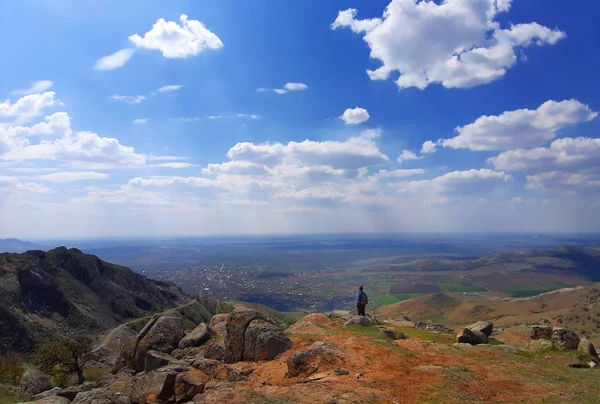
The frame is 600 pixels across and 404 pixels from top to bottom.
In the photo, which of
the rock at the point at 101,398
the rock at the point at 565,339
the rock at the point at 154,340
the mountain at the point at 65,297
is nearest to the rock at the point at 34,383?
the rock at the point at 154,340

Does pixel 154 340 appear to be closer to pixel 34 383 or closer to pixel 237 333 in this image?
pixel 34 383

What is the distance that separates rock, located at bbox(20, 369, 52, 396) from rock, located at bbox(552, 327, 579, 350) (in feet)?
104

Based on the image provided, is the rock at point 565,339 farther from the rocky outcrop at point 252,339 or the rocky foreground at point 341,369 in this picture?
the rocky outcrop at point 252,339

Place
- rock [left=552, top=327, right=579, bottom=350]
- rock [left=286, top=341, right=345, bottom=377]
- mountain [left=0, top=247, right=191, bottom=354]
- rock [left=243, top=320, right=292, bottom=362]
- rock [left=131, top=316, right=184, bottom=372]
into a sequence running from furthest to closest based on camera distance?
mountain [left=0, top=247, right=191, bottom=354] → rock [left=131, top=316, right=184, bottom=372] → rock [left=552, top=327, right=579, bottom=350] → rock [left=243, top=320, right=292, bottom=362] → rock [left=286, top=341, right=345, bottom=377]

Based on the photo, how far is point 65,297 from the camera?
8788cm

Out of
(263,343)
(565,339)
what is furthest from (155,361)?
(565,339)

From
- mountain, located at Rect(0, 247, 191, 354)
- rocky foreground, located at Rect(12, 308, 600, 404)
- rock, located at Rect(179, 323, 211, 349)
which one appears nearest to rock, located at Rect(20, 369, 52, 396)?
rocky foreground, located at Rect(12, 308, 600, 404)

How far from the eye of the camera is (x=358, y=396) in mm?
14508

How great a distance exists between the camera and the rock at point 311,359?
18.3 meters

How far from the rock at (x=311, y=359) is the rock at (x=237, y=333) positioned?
4.63 meters

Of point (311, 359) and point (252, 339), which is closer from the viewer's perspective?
point (311, 359)

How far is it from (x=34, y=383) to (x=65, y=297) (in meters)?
73.9

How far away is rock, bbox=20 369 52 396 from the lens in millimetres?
23716

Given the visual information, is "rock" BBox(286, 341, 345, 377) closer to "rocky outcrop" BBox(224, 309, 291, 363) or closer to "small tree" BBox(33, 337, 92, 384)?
"rocky outcrop" BBox(224, 309, 291, 363)
